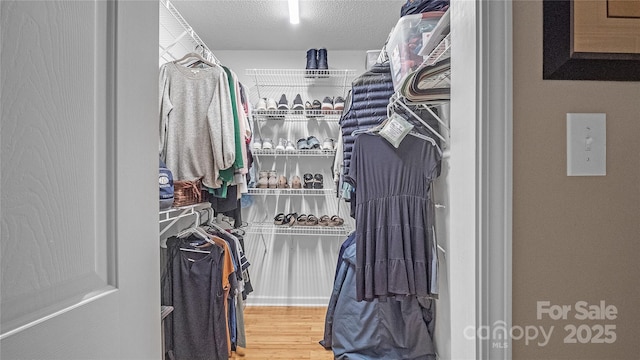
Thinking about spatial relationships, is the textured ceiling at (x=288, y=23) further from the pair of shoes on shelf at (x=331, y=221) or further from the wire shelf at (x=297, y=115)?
the pair of shoes on shelf at (x=331, y=221)

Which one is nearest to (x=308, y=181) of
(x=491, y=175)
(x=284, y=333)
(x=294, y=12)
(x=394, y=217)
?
(x=284, y=333)

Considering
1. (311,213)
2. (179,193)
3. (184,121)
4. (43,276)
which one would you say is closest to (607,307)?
(43,276)

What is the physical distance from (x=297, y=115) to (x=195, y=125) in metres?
1.31

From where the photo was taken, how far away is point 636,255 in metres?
0.58

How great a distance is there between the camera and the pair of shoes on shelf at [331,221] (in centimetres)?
292

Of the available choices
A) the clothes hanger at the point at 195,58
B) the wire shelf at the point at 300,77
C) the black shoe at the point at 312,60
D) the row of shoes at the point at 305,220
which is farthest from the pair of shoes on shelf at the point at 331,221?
the clothes hanger at the point at 195,58

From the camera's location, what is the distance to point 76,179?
496 mm

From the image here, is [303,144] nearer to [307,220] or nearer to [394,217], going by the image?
[307,220]

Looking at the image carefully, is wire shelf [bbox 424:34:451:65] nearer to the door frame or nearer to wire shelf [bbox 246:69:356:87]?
the door frame

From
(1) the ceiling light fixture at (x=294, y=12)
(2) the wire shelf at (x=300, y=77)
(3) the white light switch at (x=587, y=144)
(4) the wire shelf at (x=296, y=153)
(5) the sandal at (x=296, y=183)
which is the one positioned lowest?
(5) the sandal at (x=296, y=183)

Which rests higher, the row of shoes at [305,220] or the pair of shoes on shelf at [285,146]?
the pair of shoes on shelf at [285,146]

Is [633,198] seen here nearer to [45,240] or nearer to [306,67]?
[45,240]

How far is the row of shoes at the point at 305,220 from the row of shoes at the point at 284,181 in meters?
0.26

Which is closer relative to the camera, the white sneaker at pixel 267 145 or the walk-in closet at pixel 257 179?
the walk-in closet at pixel 257 179
